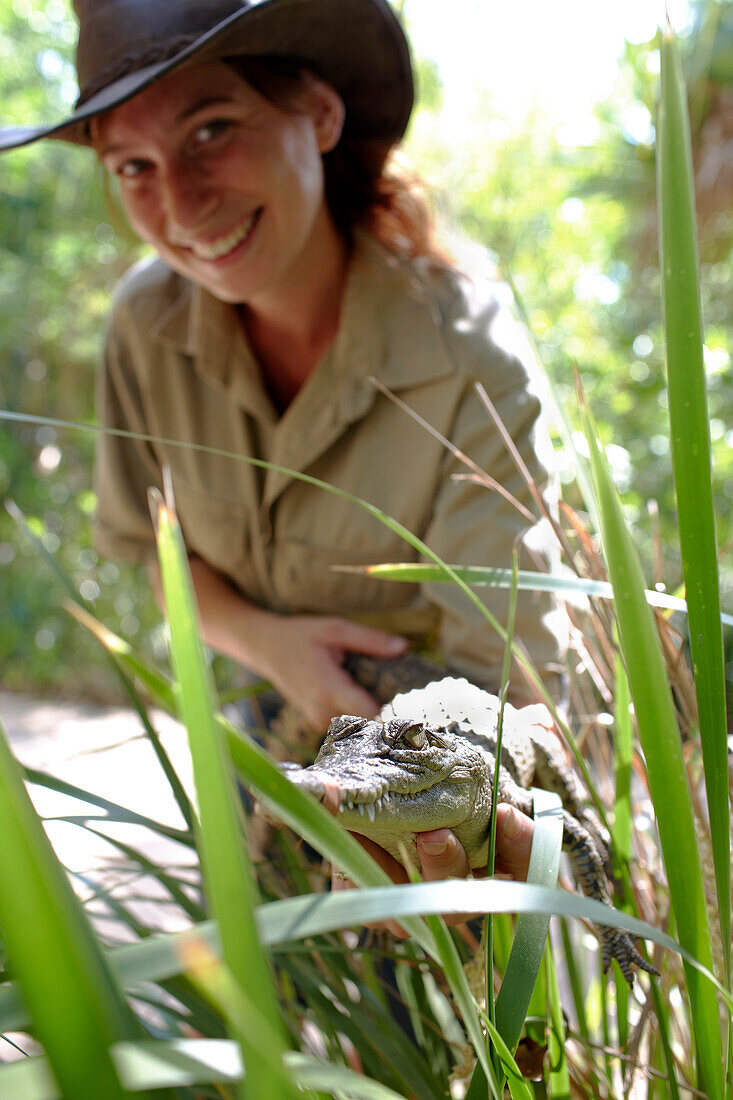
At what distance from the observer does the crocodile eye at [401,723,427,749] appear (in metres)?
0.37

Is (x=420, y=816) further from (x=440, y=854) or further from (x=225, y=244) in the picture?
(x=225, y=244)

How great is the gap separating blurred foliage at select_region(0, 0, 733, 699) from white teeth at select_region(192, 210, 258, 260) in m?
1.44

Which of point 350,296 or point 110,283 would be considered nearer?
point 350,296

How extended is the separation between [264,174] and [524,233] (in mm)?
2681

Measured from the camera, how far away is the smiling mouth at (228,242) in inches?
34.3

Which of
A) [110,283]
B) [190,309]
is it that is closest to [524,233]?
[110,283]

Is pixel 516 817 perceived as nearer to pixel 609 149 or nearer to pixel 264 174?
pixel 264 174

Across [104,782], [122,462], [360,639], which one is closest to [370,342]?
[360,639]

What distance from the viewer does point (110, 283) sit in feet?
13.6

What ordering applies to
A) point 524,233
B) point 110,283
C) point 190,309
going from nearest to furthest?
point 190,309, point 524,233, point 110,283

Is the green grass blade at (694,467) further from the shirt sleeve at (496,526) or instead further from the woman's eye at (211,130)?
the woman's eye at (211,130)

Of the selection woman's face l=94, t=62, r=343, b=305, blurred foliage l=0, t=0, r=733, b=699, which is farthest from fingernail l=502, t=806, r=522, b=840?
blurred foliage l=0, t=0, r=733, b=699

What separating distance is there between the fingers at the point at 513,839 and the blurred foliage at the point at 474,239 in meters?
1.75

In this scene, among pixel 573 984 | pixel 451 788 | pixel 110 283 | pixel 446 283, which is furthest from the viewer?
pixel 110 283
